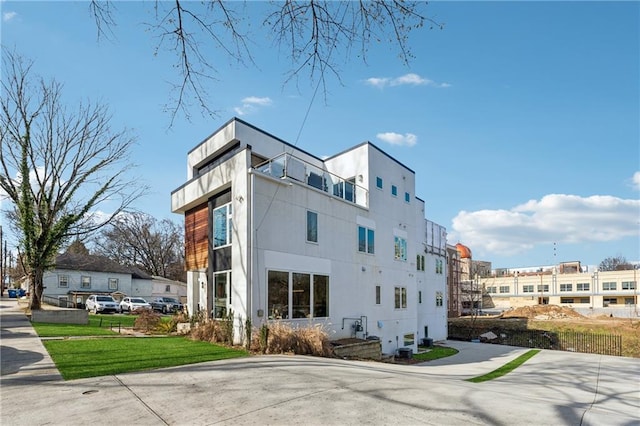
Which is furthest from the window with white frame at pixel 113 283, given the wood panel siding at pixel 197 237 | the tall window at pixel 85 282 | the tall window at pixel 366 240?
the tall window at pixel 366 240

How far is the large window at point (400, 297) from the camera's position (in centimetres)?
2214

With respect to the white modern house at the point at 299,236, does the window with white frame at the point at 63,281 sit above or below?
below

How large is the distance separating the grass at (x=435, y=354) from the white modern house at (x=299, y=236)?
3.30ft

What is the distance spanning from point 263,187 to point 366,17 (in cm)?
1059

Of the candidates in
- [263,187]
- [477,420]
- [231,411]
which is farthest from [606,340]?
[231,411]

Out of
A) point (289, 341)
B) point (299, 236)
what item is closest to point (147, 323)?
point (299, 236)

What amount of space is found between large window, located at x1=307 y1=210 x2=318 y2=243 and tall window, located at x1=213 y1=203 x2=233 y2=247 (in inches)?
124

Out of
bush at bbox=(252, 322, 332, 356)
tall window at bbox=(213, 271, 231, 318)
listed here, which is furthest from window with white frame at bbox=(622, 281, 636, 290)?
tall window at bbox=(213, 271, 231, 318)

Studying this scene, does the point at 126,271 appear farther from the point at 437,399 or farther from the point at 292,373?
the point at 437,399

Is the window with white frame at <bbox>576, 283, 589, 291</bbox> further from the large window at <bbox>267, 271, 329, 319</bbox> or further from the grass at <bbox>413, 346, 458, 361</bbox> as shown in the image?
the large window at <bbox>267, 271, 329, 319</bbox>

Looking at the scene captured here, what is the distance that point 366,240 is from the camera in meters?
20.1

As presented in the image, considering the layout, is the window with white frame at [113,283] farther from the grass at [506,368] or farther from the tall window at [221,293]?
the grass at [506,368]

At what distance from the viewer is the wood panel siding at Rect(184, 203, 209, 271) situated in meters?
17.1

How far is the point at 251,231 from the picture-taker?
554 inches
